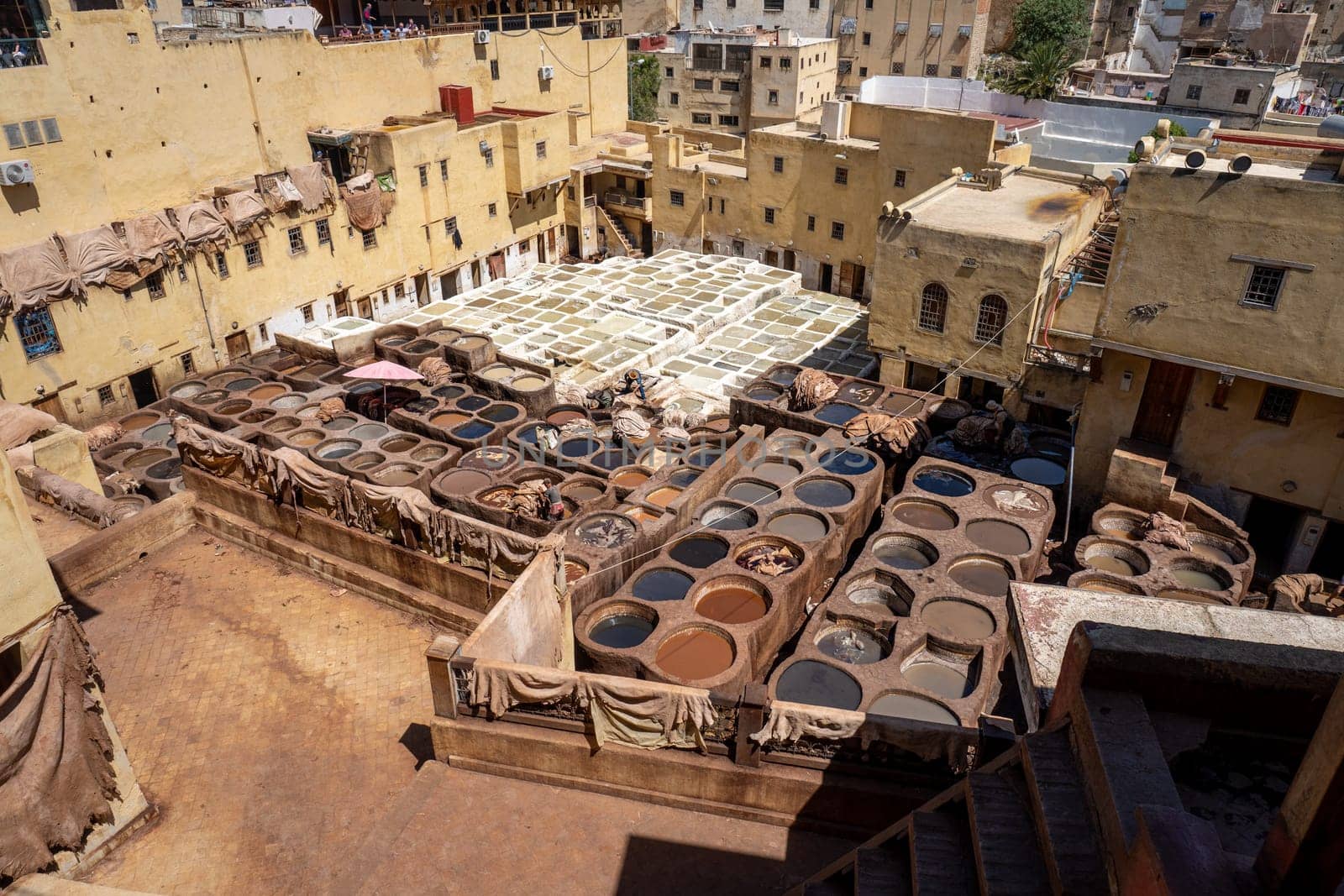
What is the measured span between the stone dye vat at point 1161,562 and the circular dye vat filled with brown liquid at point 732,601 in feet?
21.3

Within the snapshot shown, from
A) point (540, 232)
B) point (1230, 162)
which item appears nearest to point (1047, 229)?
point (1230, 162)

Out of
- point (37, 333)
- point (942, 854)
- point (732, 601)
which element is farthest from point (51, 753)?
point (37, 333)

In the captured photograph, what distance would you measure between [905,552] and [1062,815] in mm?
11678

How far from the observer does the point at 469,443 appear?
2408cm

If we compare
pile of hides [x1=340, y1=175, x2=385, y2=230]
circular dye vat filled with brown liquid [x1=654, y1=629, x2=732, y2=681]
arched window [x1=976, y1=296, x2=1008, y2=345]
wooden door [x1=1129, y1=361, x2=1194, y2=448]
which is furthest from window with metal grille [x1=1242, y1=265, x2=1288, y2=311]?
pile of hides [x1=340, y1=175, x2=385, y2=230]

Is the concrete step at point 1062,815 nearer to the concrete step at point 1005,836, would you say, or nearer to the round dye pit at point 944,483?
the concrete step at point 1005,836

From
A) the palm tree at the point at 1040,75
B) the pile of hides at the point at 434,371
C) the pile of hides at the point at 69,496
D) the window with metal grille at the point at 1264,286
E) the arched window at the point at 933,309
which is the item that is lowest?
the pile of hides at the point at 434,371

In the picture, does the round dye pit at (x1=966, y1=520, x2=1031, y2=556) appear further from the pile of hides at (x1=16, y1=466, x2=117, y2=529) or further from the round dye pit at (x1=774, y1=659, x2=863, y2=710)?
the pile of hides at (x1=16, y1=466, x2=117, y2=529)

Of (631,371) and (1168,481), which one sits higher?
(1168,481)

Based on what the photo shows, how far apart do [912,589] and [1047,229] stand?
14001mm

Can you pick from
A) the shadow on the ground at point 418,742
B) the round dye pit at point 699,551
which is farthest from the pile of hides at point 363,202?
the shadow on the ground at point 418,742

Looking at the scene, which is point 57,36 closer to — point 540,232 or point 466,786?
point 540,232

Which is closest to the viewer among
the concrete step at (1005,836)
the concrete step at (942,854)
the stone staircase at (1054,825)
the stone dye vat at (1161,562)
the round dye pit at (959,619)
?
the stone staircase at (1054,825)

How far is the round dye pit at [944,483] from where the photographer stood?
68.4ft
